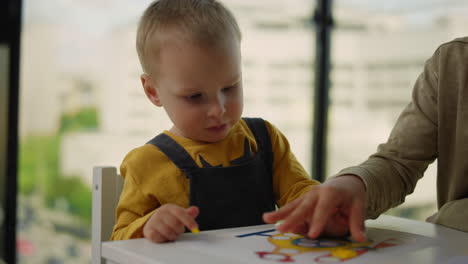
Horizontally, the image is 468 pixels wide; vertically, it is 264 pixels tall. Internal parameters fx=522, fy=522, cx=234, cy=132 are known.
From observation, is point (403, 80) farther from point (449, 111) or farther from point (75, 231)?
point (449, 111)

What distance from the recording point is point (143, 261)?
1.97 ft

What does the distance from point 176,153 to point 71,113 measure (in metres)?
1.88

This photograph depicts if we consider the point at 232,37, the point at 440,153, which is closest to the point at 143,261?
A: the point at 232,37

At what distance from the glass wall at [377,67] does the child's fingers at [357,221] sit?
104 inches

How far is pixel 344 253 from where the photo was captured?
62cm

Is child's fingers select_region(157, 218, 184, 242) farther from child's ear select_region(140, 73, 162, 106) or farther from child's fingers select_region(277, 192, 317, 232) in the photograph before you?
child's ear select_region(140, 73, 162, 106)

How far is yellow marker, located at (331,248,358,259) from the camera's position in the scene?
1.99ft

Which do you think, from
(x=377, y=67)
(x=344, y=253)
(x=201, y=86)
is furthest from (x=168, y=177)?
(x=377, y=67)

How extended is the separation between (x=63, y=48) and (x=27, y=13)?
0.82 ft

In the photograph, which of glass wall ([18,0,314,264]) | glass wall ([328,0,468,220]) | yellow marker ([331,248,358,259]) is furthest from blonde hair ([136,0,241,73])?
glass wall ([328,0,468,220])

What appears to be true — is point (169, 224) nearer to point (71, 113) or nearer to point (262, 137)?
point (262, 137)

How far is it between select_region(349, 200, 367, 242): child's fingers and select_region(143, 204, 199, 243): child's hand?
0.21m

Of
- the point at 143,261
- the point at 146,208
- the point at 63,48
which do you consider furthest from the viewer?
the point at 63,48

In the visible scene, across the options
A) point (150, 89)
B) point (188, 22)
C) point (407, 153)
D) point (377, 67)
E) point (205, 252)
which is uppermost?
point (377, 67)
